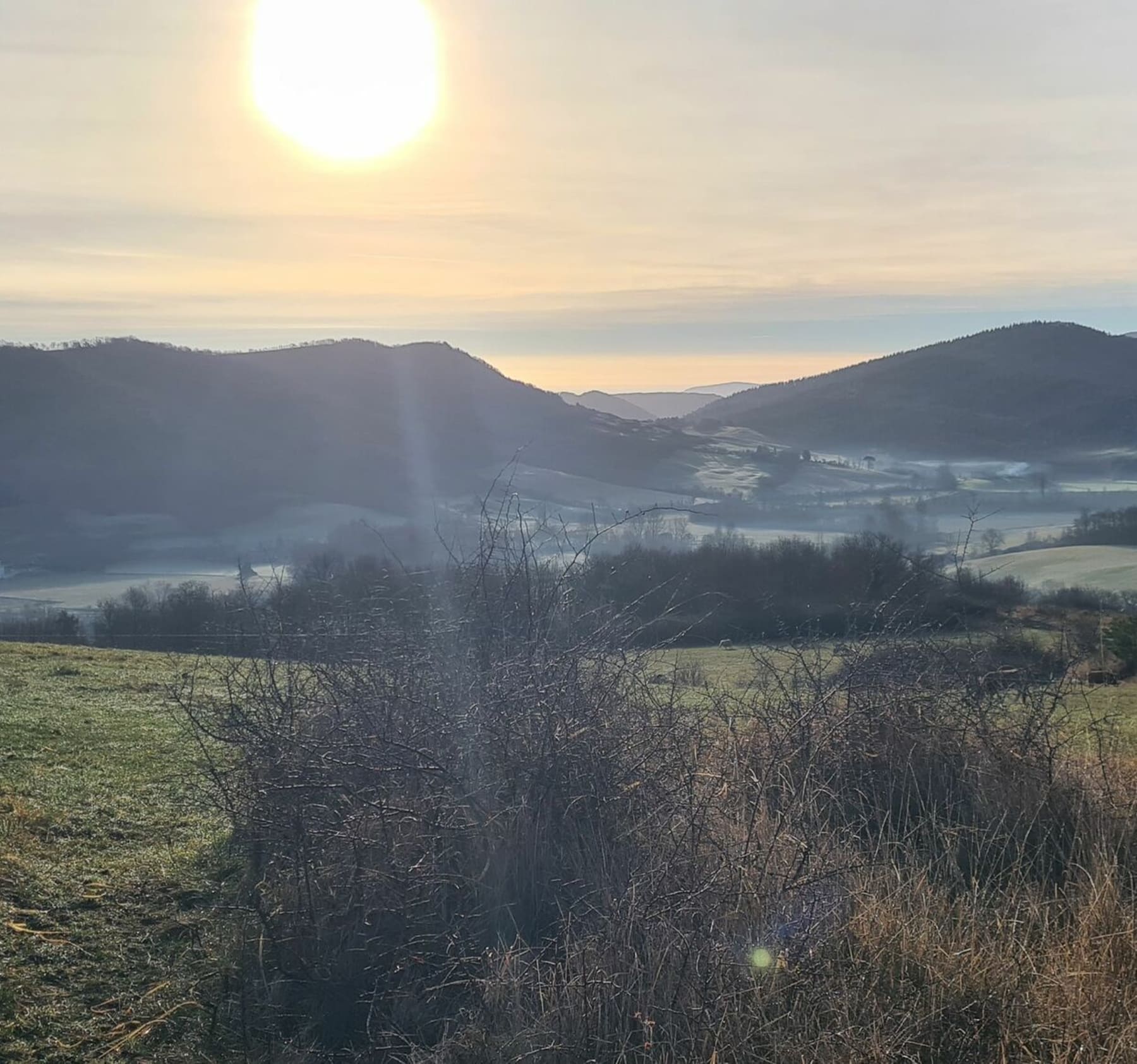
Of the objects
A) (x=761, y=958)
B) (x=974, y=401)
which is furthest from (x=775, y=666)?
(x=974, y=401)

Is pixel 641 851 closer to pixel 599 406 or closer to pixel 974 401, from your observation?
pixel 974 401

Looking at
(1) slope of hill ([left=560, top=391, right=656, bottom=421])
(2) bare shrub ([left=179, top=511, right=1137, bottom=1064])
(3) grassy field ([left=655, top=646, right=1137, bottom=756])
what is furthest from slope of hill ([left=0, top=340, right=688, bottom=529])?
(2) bare shrub ([left=179, top=511, right=1137, bottom=1064])

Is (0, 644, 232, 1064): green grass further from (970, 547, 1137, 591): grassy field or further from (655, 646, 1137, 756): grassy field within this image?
(970, 547, 1137, 591): grassy field

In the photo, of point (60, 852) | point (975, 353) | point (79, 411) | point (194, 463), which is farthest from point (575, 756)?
point (975, 353)

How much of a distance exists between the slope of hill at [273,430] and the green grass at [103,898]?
62.3 metres

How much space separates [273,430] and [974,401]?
228 ft

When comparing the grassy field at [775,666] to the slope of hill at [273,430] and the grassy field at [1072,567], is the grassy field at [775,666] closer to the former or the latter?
the grassy field at [1072,567]

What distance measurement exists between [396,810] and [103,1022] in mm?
1533

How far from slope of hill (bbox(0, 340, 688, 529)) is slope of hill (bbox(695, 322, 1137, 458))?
1783cm

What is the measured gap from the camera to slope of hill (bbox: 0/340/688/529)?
291 ft

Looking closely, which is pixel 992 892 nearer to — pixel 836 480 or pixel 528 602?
pixel 528 602

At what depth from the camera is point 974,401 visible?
10906 centimetres

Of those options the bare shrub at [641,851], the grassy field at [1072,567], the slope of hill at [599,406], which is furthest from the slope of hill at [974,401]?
the bare shrub at [641,851]

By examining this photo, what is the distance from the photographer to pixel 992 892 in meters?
5.23
